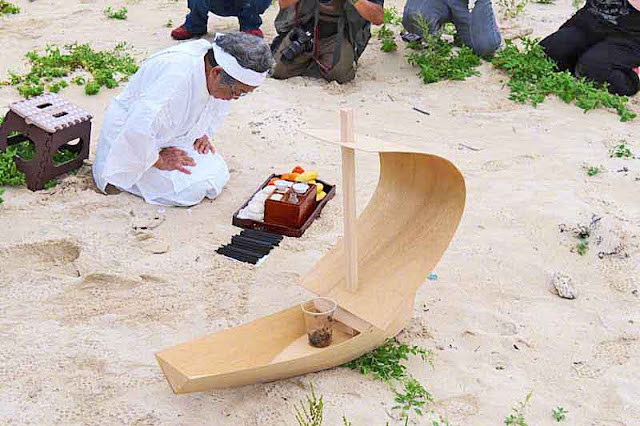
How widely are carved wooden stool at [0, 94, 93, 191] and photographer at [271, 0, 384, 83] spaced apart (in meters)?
2.07

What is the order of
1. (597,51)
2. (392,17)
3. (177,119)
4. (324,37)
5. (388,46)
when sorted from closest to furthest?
(177,119) < (597,51) < (324,37) < (388,46) < (392,17)

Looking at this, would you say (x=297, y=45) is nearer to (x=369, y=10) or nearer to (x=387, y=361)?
(x=369, y=10)

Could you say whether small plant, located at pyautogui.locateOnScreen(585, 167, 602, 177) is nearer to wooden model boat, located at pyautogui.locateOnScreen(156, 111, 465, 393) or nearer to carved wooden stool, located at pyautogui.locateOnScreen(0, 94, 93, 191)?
wooden model boat, located at pyautogui.locateOnScreen(156, 111, 465, 393)

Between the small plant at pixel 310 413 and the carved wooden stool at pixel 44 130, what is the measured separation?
7.86ft

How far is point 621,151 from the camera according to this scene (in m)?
4.99

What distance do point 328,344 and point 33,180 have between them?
7.81ft

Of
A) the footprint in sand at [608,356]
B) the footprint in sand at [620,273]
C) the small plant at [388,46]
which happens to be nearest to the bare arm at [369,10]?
the small plant at [388,46]

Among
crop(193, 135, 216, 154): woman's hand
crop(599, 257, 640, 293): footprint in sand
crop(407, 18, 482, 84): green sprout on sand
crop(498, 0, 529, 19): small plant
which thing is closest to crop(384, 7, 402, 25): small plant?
crop(407, 18, 482, 84): green sprout on sand

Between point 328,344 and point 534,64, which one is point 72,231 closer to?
point 328,344

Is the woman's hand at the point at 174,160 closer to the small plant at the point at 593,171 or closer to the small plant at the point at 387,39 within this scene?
the small plant at the point at 593,171

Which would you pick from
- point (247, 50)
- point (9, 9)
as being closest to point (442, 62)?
point (247, 50)

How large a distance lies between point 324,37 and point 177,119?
2.34 meters

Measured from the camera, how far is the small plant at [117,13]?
7.45 metres

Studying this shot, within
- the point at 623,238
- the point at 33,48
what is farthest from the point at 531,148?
the point at 33,48
